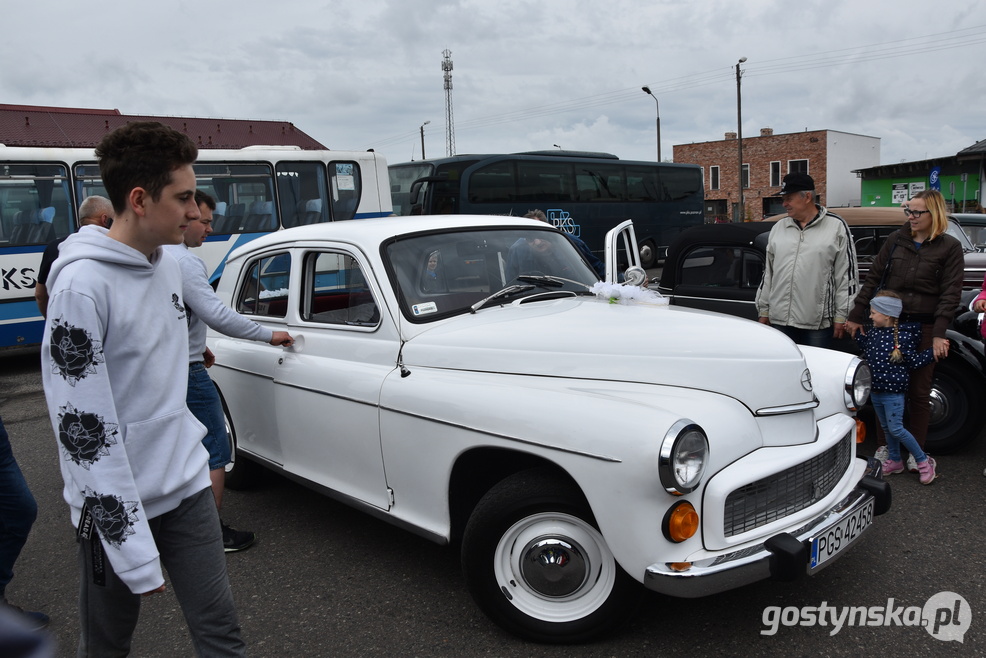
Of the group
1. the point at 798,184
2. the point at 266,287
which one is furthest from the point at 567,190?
the point at 266,287

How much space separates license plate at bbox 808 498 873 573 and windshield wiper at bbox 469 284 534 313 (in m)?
1.79

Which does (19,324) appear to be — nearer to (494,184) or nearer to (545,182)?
(494,184)

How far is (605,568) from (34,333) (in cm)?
982

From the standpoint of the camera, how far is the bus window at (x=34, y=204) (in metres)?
9.74

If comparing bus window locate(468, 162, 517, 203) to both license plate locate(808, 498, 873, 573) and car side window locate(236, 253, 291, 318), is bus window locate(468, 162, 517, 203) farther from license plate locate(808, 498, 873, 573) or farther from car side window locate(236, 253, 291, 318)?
license plate locate(808, 498, 873, 573)

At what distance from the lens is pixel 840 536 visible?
2.75 metres

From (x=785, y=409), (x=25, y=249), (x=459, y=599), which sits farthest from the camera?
(x=25, y=249)

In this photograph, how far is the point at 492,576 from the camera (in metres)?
2.87

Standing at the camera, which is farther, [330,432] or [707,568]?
[330,432]

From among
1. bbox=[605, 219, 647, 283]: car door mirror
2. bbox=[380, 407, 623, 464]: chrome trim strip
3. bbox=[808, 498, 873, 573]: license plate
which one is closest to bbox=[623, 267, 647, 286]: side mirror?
bbox=[605, 219, 647, 283]: car door mirror

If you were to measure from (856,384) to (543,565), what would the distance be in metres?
1.73

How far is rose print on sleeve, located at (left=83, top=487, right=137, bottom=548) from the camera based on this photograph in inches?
68.9

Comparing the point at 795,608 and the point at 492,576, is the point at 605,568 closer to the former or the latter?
the point at 492,576

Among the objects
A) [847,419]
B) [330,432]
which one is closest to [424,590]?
[330,432]
